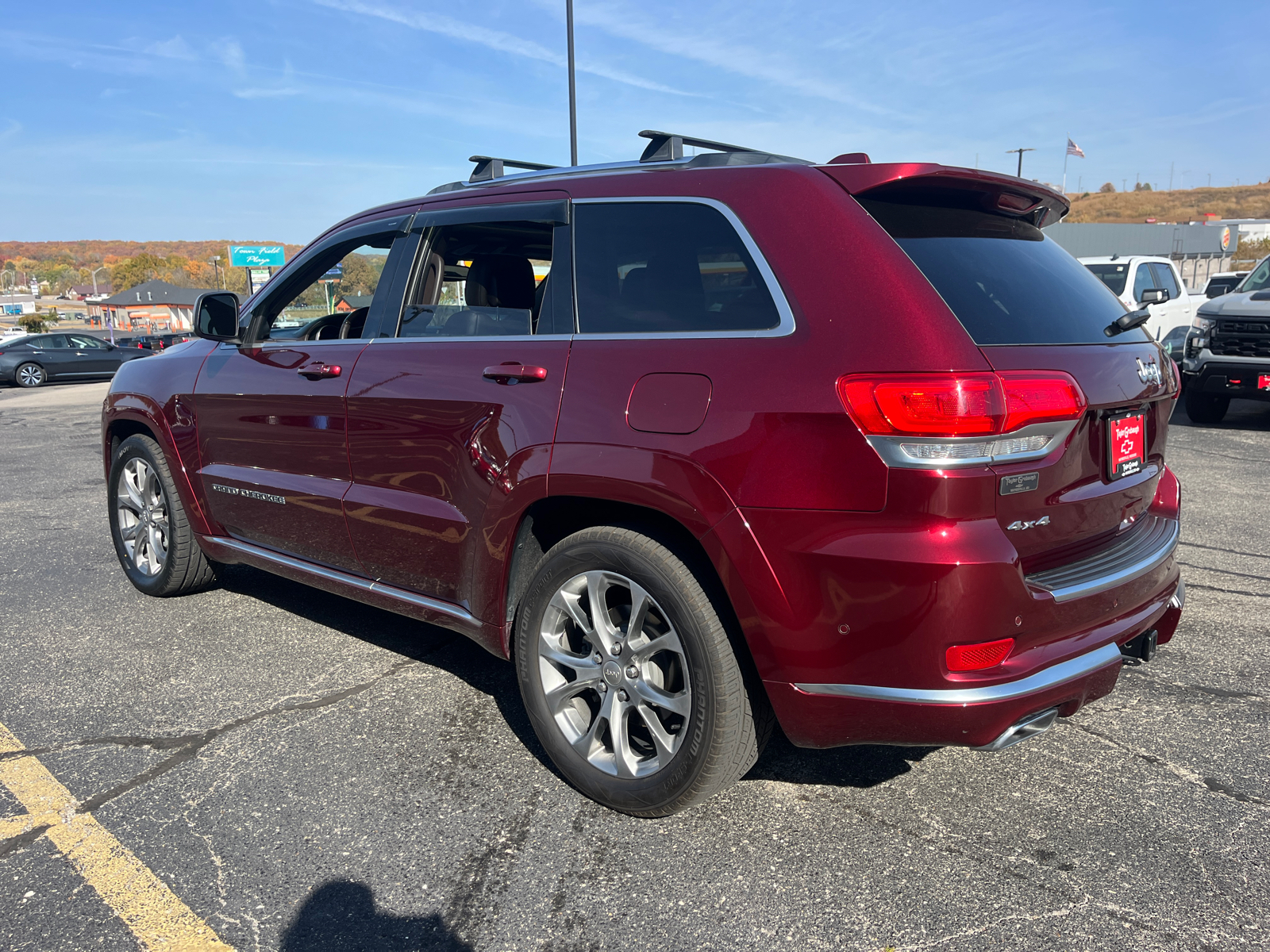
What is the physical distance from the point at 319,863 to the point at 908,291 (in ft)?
7.05

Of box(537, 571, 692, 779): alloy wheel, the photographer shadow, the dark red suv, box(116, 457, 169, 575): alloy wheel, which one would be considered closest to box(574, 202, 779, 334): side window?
the dark red suv

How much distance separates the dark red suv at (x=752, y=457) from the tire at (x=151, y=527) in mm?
1531

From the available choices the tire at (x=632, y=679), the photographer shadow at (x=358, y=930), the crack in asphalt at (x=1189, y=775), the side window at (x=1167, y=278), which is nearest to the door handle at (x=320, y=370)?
the tire at (x=632, y=679)

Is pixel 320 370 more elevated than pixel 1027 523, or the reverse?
pixel 320 370

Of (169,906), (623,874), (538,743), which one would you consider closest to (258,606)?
(538,743)

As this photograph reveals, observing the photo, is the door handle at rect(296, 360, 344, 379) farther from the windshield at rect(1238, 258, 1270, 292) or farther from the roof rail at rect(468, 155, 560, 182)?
the windshield at rect(1238, 258, 1270, 292)

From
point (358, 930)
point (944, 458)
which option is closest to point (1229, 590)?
point (944, 458)

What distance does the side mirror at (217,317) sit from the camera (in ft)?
13.8

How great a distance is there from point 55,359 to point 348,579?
1105 inches

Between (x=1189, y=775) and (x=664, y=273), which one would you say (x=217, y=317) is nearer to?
(x=664, y=273)

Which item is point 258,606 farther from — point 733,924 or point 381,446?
point 733,924

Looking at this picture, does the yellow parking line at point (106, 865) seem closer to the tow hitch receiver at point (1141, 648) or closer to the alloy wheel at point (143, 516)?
the alloy wheel at point (143, 516)

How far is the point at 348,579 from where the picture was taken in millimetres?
3691

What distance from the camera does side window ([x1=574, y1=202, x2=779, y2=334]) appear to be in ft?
8.41
